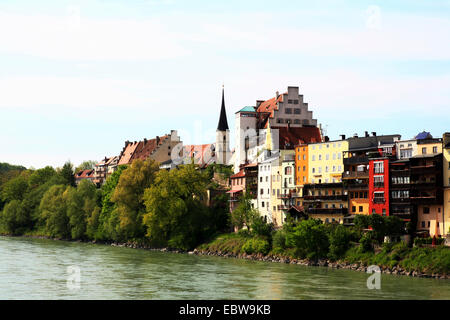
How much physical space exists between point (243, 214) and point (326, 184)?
16.9 m

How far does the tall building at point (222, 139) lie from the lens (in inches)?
5512

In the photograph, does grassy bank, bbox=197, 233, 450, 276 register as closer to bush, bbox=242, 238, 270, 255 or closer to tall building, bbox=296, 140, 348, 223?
bush, bbox=242, 238, 270, 255

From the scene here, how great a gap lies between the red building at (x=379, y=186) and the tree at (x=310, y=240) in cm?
673

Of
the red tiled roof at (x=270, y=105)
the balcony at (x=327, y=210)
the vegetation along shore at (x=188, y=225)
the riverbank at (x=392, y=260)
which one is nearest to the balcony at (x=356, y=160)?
the balcony at (x=327, y=210)

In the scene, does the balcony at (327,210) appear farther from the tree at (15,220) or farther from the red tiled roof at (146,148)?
the tree at (15,220)

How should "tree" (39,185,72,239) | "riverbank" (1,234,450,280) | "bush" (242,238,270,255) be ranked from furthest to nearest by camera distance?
"tree" (39,185,72,239)
"bush" (242,238,270,255)
"riverbank" (1,234,450,280)

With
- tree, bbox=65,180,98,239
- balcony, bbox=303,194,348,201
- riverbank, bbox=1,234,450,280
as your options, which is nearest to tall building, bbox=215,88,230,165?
tree, bbox=65,180,98,239

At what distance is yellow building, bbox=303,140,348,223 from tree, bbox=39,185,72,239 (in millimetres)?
58481

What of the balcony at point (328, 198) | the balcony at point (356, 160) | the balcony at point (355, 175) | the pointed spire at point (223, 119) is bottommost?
the balcony at point (328, 198)

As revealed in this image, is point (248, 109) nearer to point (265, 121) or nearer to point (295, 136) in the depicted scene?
point (265, 121)

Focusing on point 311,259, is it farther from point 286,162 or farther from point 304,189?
point 286,162

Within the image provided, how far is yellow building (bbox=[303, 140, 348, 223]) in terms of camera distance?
91.1 m
